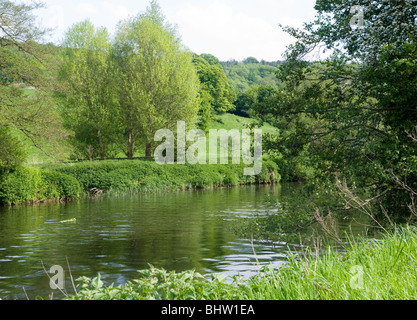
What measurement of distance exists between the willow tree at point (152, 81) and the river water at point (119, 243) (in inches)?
686

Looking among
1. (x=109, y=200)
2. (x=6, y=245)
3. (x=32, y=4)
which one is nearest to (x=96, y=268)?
(x=6, y=245)

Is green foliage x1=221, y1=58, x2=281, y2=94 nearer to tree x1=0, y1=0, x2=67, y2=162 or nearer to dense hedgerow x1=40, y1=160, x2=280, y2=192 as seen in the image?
dense hedgerow x1=40, y1=160, x2=280, y2=192

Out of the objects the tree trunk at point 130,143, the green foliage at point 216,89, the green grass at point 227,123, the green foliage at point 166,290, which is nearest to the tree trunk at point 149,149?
the tree trunk at point 130,143

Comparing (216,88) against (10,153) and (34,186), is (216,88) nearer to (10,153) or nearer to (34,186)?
(34,186)

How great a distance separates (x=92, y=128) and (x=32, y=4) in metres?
16.9

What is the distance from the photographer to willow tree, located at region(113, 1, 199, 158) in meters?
42.5

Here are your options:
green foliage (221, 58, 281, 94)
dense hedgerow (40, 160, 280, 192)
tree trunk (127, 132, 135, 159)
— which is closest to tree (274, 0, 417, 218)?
dense hedgerow (40, 160, 280, 192)

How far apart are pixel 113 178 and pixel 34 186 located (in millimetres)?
7754

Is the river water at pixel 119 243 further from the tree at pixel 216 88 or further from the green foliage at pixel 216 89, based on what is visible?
the tree at pixel 216 88

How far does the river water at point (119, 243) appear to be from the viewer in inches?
432

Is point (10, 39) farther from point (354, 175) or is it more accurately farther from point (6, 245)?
point (354, 175)

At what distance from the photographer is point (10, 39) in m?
26.7

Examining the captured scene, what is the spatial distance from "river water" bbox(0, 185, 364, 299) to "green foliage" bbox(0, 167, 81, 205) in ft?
4.04
